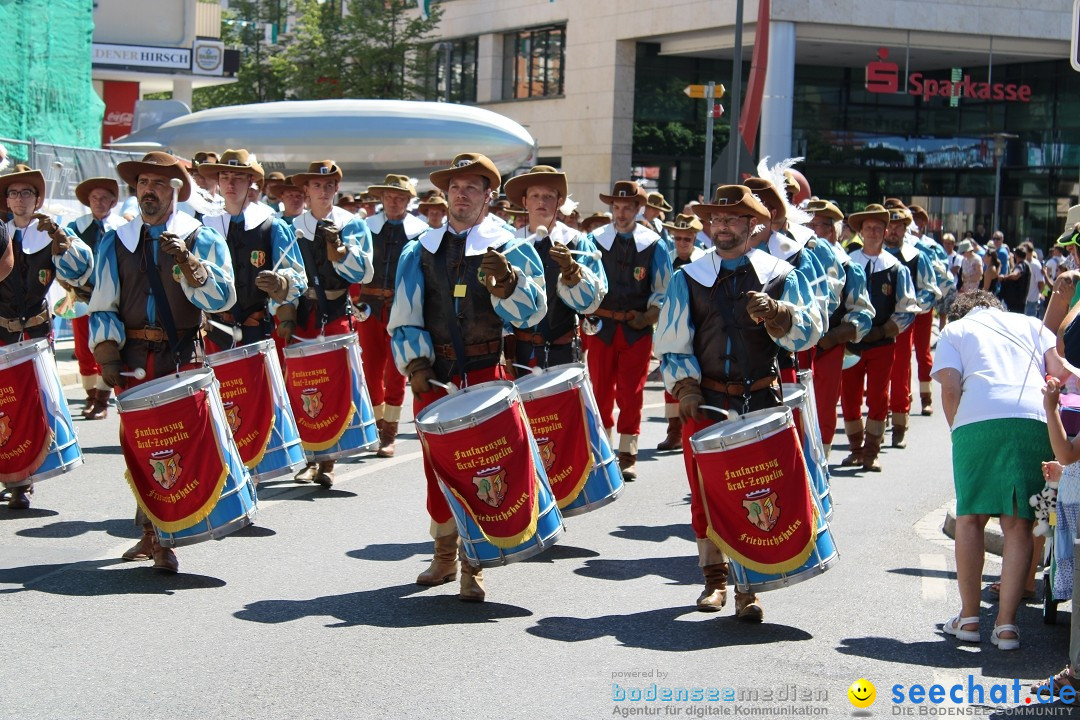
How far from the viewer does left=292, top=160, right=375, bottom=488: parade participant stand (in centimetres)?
1046

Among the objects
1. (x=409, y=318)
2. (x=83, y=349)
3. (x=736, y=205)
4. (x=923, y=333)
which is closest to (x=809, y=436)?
(x=736, y=205)

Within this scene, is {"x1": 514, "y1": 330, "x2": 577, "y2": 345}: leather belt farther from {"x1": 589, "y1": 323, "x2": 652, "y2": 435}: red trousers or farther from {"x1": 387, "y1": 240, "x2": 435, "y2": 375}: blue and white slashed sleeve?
{"x1": 387, "y1": 240, "x2": 435, "y2": 375}: blue and white slashed sleeve

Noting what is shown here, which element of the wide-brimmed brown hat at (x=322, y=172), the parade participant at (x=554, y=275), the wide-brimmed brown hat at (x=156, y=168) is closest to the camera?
the wide-brimmed brown hat at (x=156, y=168)

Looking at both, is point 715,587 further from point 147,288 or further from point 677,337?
point 147,288

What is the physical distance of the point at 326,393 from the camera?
9.84 m

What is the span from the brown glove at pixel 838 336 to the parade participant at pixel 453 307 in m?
4.30

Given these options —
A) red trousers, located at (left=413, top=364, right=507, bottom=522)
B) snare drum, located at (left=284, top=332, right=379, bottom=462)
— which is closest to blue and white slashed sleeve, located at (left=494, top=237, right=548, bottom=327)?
red trousers, located at (left=413, top=364, right=507, bottom=522)

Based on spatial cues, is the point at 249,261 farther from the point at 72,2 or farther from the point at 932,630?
the point at 72,2

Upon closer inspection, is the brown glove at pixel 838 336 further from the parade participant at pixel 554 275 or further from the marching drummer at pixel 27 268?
the marching drummer at pixel 27 268

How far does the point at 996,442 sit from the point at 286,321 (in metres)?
5.41

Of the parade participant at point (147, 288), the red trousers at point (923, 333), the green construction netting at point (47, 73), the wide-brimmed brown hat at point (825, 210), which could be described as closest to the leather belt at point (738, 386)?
the parade participant at point (147, 288)

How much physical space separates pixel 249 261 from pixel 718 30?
32.8 metres

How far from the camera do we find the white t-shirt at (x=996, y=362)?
652 centimetres

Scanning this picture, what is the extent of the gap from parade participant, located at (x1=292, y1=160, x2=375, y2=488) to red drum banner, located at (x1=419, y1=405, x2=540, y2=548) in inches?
143
